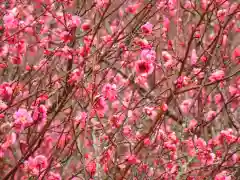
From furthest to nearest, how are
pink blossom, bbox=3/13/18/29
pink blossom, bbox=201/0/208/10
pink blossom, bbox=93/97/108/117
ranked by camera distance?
pink blossom, bbox=201/0/208/10 → pink blossom, bbox=3/13/18/29 → pink blossom, bbox=93/97/108/117

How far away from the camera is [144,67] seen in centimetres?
498

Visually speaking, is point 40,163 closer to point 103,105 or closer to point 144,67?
point 103,105

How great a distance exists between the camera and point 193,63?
627 cm

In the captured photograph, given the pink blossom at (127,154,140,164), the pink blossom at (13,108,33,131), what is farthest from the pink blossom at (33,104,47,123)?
the pink blossom at (127,154,140,164)

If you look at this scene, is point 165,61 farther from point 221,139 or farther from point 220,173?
point 220,173

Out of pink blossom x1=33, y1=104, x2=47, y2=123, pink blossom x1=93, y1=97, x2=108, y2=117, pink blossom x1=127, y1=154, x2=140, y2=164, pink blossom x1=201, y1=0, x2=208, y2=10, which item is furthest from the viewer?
pink blossom x1=201, y1=0, x2=208, y2=10

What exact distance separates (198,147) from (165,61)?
1.13 meters

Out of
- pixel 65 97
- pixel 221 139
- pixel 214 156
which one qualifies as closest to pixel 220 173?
pixel 214 156

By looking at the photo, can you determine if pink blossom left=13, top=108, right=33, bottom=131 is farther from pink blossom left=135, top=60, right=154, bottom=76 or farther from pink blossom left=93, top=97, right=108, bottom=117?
pink blossom left=135, top=60, right=154, bottom=76

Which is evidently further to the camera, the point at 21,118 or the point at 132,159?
the point at 132,159

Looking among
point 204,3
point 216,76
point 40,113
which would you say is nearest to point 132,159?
point 40,113

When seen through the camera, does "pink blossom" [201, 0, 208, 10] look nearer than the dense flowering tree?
No

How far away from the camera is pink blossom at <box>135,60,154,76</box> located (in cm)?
493

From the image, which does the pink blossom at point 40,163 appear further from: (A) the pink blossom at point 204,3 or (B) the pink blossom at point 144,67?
(A) the pink blossom at point 204,3
